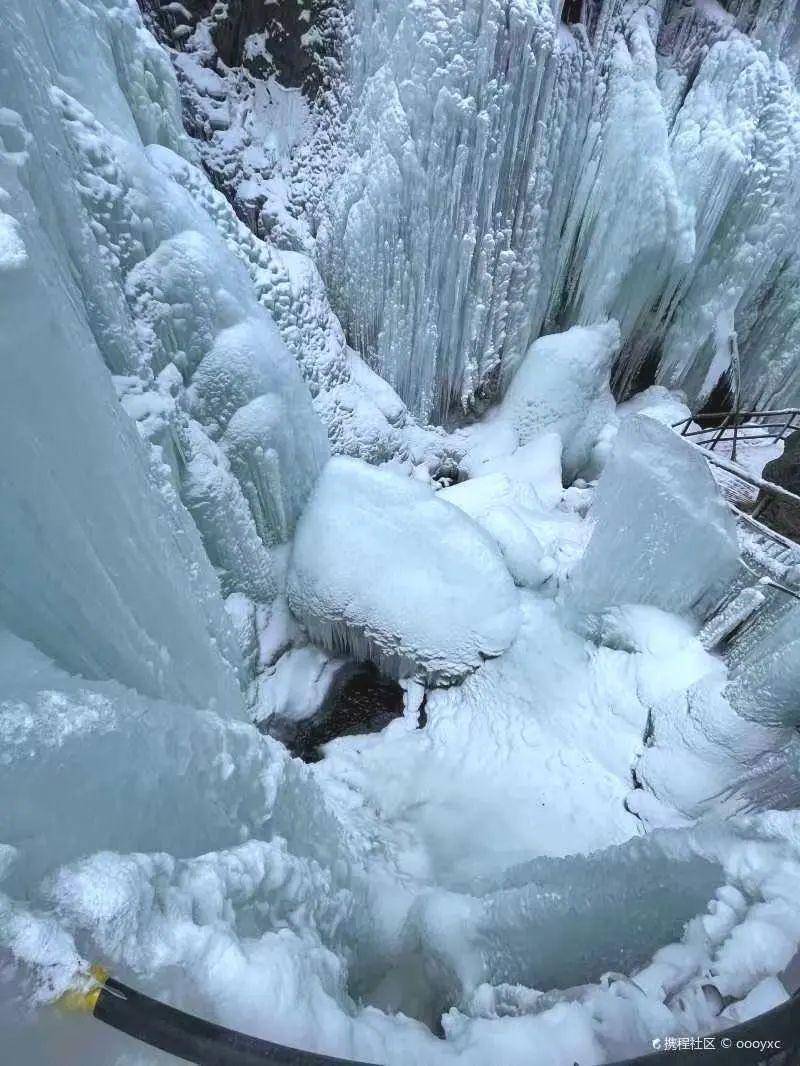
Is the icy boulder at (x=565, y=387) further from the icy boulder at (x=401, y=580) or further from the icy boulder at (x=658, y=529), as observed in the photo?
the icy boulder at (x=401, y=580)

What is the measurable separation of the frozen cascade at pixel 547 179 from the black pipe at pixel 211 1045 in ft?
17.7

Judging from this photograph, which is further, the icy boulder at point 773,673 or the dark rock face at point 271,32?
the dark rock face at point 271,32

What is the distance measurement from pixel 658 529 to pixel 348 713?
2428 mm

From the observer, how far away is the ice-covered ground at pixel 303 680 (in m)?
1.16

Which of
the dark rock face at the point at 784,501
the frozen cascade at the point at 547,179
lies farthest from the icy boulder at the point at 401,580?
the frozen cascade at the point at 547,179

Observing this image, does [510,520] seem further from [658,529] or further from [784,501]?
[784,501]

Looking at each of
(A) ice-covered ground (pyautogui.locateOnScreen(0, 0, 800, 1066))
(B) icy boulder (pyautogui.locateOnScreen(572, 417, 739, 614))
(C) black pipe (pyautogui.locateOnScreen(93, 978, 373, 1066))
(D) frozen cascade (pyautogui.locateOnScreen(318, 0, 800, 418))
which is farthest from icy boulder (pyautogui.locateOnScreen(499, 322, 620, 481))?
(C) black pipe (pyautogui.locateOnScreen(93, 978, 373, 1066))

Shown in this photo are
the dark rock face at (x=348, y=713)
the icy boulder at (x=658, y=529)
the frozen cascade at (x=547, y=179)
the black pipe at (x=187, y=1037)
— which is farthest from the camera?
the frozen cascade at (x=547, y=179)

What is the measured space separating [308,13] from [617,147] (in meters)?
2.98

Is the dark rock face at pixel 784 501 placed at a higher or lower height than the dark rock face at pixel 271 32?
lower

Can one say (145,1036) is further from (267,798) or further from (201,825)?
(267,798)

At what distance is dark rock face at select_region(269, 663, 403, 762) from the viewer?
3.75 m

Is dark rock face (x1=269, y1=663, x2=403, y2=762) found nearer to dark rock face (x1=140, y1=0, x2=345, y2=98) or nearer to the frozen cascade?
the frozen cascade

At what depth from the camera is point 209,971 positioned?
Answer: 1069 millimetres
